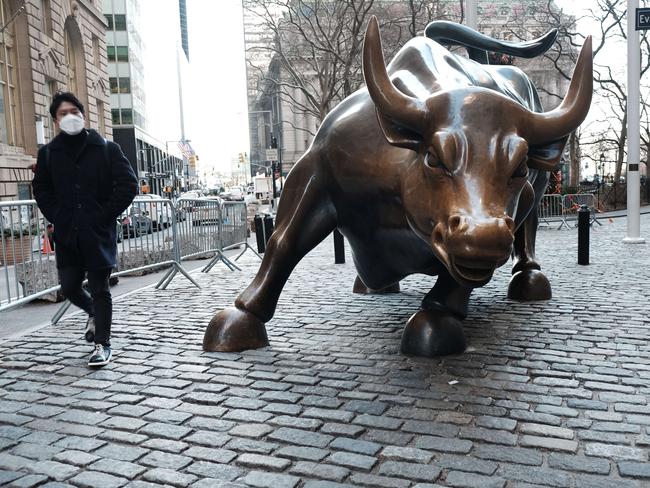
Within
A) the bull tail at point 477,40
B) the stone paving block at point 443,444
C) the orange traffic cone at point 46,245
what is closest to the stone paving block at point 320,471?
the stone paving block at point 443,444

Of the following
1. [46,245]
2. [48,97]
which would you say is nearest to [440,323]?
[46,245]

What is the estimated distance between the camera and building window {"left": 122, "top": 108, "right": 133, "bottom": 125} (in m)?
54.9

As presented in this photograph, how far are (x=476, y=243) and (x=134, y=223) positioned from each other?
6.19 meters

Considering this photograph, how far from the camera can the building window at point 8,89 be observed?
78.3ft

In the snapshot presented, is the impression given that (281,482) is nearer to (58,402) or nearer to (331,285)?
(58,402)

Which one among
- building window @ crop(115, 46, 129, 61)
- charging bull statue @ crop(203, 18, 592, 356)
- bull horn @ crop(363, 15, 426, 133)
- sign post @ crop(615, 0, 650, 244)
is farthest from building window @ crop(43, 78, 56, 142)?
building window @ crop(115, 46, 129, 61)

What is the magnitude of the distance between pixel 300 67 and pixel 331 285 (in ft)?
105

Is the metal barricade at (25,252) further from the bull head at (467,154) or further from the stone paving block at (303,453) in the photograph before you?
the bull head at (467,154)

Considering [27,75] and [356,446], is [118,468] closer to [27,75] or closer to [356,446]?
[356,446]

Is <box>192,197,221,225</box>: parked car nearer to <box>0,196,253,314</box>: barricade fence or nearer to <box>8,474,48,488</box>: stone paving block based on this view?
<box>0,196,253,314</box>: barricade fence

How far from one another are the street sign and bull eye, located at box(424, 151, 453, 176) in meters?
9.43

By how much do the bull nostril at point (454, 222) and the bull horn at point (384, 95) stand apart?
649 mm

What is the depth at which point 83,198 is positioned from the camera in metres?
4.49

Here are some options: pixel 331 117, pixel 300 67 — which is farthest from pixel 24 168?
pixel 331 117
